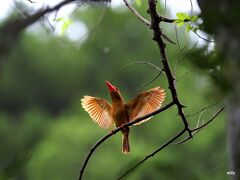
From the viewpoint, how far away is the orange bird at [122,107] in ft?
12.0

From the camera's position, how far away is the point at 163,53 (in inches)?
97.3

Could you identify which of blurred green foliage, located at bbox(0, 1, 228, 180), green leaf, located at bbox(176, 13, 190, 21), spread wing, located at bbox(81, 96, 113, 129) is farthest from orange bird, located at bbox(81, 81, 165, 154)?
blurred green foliage, located at bbox(0, 1, 228, 180)

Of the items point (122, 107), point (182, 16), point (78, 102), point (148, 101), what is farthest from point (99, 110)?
point (78, 102)

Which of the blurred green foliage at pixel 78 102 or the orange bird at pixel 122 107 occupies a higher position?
the orange bird at pixel 122 107

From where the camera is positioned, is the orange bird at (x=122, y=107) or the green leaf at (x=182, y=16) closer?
the green leaf at (x=182, y=16)

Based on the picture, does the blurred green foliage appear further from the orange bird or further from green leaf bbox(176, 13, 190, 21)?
green leaf bbox(176, 13, 190, 21)

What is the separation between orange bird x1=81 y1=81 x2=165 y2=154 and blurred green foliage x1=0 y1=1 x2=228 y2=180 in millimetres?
11759

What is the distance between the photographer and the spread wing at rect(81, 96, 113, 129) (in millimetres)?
3973

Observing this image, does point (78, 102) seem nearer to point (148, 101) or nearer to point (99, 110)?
point (99, 110)

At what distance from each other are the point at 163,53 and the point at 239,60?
2.37ft

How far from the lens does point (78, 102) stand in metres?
28.7

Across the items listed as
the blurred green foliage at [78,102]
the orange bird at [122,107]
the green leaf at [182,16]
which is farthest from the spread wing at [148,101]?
the blurred green foliage at [78,102]

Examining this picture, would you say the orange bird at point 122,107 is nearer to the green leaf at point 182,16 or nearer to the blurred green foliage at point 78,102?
the green leaf at point 182,16

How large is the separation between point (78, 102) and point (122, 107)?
982 inches
